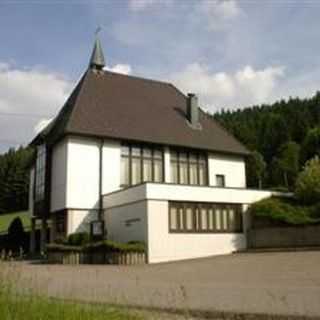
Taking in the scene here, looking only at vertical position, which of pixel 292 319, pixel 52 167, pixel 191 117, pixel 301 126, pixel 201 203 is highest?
pixel 301 126

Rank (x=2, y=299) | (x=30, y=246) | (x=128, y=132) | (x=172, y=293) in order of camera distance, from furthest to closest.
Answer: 1. (x=30, y=246)
2. (x=128, y=132)
3. (x=172, y=293)
4. (x=2, y=299)

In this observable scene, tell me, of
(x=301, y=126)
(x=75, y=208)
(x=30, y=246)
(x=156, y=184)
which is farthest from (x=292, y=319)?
(x=301, y=126)

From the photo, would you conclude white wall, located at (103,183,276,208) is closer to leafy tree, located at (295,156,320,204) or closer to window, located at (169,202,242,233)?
window, located at (169,202,242,233)

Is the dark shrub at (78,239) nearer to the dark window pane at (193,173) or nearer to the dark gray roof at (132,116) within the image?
the dark gray roof at (132,116)

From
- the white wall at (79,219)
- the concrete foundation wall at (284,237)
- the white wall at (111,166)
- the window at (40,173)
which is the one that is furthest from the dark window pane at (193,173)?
the window at (40,173)

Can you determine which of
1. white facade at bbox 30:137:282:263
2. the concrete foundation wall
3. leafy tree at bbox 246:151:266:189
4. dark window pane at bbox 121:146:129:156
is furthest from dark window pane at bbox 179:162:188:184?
leafy tree at bbox 246:151:266:189

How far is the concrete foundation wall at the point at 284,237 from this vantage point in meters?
25.9

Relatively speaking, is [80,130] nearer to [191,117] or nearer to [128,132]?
[128,132]

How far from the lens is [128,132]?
32.2 m

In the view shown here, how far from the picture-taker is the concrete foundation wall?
84.9ft

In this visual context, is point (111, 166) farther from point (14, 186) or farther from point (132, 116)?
point (14, 186)

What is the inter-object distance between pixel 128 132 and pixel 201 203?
Answer: 7130 millimetres

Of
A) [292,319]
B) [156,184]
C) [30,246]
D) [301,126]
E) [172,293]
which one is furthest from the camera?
[301,126]

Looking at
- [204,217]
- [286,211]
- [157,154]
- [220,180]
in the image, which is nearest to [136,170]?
[157,154]
